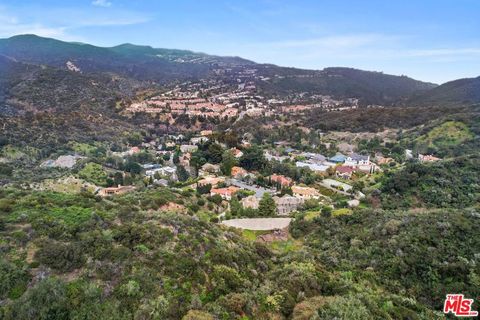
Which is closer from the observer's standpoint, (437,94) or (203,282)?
(203,282)

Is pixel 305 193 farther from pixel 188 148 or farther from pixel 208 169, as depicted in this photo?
pixel 188 148

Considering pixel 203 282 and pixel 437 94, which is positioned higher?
pixel 437 94

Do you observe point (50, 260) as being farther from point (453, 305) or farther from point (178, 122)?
point (178, 122)

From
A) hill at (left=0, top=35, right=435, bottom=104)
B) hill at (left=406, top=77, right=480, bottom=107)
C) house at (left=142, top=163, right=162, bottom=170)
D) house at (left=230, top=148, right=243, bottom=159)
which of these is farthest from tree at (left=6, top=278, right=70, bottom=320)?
hill at (left=0, top=35, right=435, bottom=104)

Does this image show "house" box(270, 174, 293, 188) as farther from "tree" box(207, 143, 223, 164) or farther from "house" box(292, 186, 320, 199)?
"tree" box(207, 143, 223, 164)

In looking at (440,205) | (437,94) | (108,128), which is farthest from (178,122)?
(437,94)

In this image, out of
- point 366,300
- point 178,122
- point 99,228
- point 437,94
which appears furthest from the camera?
point 437,94
